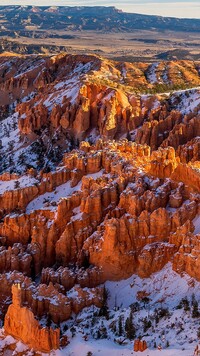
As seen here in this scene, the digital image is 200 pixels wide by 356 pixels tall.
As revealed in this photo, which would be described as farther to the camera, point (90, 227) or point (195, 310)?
point (90, 227)

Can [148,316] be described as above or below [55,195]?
below

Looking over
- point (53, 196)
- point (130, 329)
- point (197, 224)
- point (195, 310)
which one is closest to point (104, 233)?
point (197, 224)

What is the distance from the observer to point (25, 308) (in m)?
29.6

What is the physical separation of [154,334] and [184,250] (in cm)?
697

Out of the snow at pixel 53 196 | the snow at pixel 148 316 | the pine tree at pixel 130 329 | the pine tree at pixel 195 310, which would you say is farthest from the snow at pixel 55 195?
the pine tree at pixel 195 310

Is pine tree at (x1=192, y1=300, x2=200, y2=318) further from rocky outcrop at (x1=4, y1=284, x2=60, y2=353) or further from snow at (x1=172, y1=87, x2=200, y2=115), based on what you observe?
snow at (x1=172, y1=87, x2=200, y2=115)

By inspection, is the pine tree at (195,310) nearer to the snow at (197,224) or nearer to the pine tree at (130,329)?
the pine tree at (130,329)

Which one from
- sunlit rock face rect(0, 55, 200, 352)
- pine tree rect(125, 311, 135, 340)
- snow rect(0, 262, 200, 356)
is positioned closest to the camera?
snow rect(0, 262, 200, 356)

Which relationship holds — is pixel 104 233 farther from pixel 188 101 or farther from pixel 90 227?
pixel 188 101

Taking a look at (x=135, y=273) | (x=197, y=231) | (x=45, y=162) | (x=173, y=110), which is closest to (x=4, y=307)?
(x=135, y=273)

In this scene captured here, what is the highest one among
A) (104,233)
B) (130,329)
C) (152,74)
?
(152,74)

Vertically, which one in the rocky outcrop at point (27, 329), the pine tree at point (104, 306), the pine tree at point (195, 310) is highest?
the pine tree at point (195, 310)

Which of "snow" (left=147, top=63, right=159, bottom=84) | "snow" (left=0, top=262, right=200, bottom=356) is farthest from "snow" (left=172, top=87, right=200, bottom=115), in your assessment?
"snow" (left=0, top=262, right=200, bottom=356)

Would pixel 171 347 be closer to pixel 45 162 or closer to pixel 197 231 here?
pixel 197 231
